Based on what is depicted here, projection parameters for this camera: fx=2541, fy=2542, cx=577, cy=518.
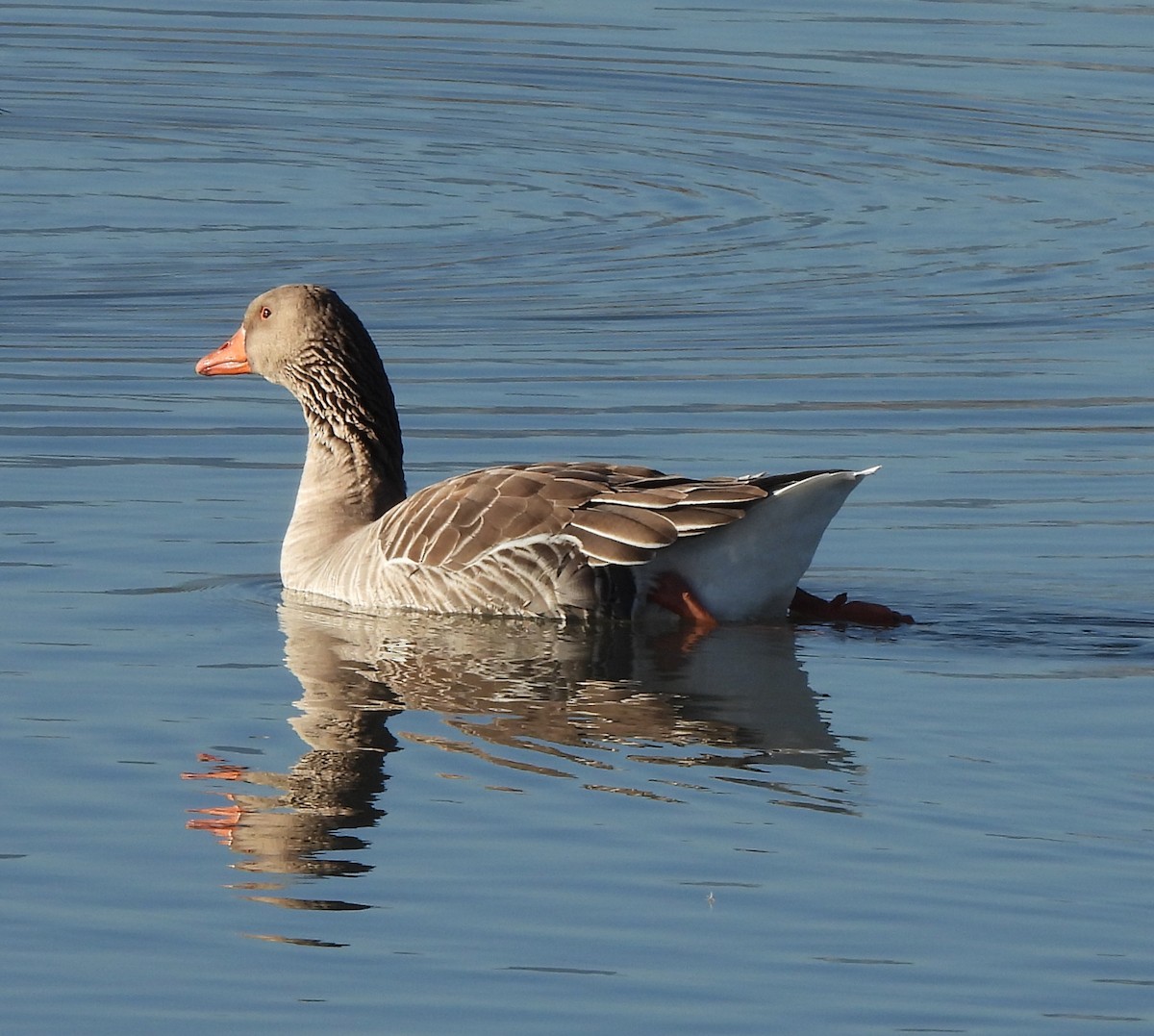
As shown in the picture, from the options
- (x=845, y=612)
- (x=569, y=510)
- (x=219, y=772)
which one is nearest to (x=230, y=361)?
(x=569, y=510)

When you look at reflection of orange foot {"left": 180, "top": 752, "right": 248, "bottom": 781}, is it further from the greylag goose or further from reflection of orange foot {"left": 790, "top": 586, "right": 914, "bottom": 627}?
reflection of orange foot {"left": 790, "top": 586, "right": 914, "bottom": 627}

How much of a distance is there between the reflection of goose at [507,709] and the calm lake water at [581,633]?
0.04 m

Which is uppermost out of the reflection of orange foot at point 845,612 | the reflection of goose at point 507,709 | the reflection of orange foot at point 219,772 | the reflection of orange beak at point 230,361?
the reflection of orange beak at point 230,361

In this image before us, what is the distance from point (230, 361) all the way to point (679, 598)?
3151 mm

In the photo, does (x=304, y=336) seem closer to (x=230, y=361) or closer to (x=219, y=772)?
(x=230, y=361)

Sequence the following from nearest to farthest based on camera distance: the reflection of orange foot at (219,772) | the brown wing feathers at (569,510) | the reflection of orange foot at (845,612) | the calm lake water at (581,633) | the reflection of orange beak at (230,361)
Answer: the calm lake water at (581,633)
the reflection of orange foot at (219,772)
the brown wing feathers at (569,510)
the reflection of orange foot at (845,612)
the reflection of orange beak at (230,361)

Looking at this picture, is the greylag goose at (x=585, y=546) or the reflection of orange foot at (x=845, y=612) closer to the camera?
the greylag goose at (x=585, y=546)

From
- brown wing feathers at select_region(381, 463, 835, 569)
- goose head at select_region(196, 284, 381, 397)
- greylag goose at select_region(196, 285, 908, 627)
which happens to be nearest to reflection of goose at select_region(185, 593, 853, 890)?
greylag goose at select_region(196, 285, 908, 627)

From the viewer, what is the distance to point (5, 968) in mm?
6848

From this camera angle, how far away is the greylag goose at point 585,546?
10555 mm

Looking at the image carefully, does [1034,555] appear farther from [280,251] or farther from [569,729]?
[280,251]

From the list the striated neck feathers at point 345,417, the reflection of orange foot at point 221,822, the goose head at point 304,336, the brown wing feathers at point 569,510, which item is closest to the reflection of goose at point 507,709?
the reflection of orange foot at point 221,822

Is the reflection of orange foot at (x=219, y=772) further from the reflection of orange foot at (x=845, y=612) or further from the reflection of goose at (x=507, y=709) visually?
the reflection of orange foot at (x=845, y=612)

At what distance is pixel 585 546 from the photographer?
10836 millimetres
